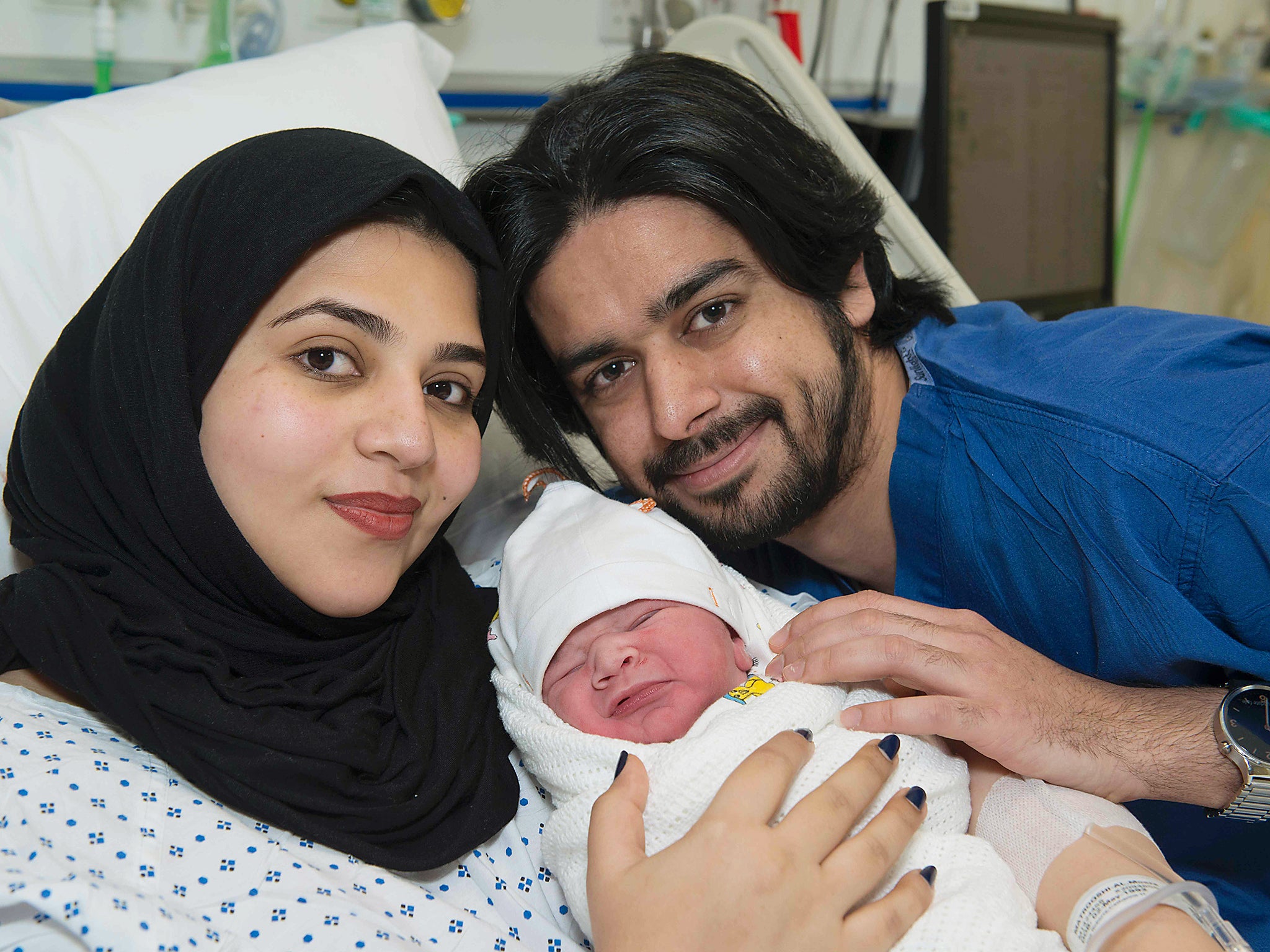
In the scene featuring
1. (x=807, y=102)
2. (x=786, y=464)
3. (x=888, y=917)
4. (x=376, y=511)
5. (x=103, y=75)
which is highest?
(x=103, y=75)

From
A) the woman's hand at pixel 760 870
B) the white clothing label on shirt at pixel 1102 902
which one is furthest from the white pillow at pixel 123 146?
the white clothing label on shirt at pixel 1102 902

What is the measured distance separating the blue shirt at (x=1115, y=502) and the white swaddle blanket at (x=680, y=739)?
0.34 m

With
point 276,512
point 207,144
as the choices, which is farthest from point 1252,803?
point 207,144

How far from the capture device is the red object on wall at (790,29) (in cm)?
303

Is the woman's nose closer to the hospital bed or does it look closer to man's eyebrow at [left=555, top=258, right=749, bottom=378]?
man's eyebrow at [left=555, top=258, right=749, bottom=378]

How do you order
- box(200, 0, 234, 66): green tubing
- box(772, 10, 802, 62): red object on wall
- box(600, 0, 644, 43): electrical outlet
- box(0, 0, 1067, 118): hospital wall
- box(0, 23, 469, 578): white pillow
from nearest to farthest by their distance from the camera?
box(0, 23, 469, 578): white pillow < box(0, 0, 1067, 118): hospital wall < box(200, 0, 234, 66): green tubing < box(600, 0, 644, 43): electrical outlet < box(772, 10, 802, 62): red object on wall

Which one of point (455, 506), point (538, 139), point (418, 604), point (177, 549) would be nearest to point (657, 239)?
point (538, 139)

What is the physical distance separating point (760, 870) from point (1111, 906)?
0.41 m

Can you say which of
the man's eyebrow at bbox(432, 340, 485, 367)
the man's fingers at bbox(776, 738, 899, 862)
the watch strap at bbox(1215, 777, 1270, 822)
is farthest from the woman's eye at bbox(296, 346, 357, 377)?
the watch strap at bbox(1215, 777, 1270, 822)

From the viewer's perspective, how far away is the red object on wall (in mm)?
3025

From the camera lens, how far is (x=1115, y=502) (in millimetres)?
1396

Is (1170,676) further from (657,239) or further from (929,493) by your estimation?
(657,239)

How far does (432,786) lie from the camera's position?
4.40 feet

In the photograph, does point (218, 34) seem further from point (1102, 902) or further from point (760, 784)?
point (1102, 902)
